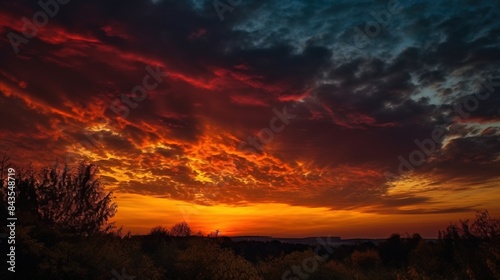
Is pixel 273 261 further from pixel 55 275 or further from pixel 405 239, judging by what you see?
pixel 405 239

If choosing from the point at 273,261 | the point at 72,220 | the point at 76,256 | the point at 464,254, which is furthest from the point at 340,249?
the point at 76,256

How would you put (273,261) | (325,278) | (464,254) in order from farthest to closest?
1. (273,261)
2. (325,278)
3. (464,254)

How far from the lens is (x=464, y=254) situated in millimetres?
26156

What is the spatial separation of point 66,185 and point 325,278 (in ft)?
69.0

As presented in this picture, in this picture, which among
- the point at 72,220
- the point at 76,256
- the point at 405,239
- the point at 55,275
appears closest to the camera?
the point at 55,275

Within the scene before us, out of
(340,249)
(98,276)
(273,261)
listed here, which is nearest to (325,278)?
(273,261)

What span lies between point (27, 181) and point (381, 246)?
223 feet

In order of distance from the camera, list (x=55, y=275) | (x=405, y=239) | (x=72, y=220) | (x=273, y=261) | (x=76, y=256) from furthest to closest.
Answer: (x=405, y=239) → (x=273, y=261) → (x=72, y=220) → (x=76, y=256) → (x=55, y=275)

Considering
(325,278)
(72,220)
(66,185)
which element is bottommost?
(325,278)

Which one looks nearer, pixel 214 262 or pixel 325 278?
pixel 214 262

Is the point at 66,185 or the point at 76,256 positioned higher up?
the point at 66,185

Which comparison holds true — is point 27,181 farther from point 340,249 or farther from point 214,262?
point 340,249

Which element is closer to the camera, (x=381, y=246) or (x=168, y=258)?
(x=168, y=258)

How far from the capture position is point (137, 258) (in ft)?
88.1
